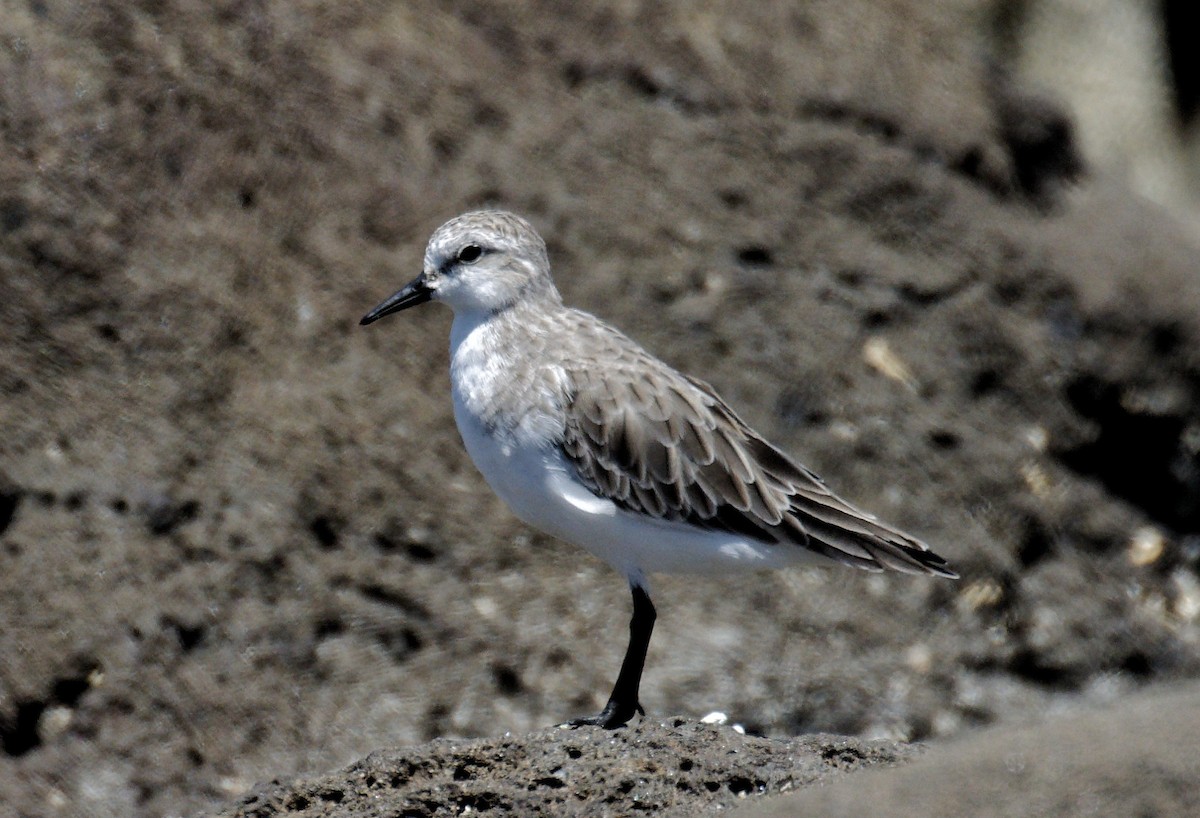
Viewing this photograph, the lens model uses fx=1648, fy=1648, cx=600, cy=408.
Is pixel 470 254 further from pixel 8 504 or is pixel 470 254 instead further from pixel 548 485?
pixel 8 504

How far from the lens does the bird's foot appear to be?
25.3ft

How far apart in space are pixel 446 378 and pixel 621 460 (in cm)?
266

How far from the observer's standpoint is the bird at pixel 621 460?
7.62m

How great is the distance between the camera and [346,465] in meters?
9.56

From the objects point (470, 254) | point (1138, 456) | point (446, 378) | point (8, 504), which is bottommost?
point (8, 504)

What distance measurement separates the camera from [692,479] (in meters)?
7.80

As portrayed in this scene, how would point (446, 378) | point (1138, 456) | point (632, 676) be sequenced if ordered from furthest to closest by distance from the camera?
point (1138, 456), point (446, 378), point (632, 676)

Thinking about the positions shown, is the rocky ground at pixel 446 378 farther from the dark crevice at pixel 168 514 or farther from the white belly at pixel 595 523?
the white belly at pixel 595 523

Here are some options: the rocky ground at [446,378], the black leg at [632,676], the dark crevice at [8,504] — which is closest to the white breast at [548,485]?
the black leg at [632,676]

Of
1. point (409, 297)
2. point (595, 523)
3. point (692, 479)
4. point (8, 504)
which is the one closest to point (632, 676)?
point (595, 523)

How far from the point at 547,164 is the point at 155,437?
3.17 metres

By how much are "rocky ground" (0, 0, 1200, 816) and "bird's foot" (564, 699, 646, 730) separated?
4.86 feet

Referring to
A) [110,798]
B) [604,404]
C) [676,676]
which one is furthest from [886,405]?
[110,798]

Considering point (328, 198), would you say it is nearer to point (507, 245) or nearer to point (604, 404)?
point (507, 245)
